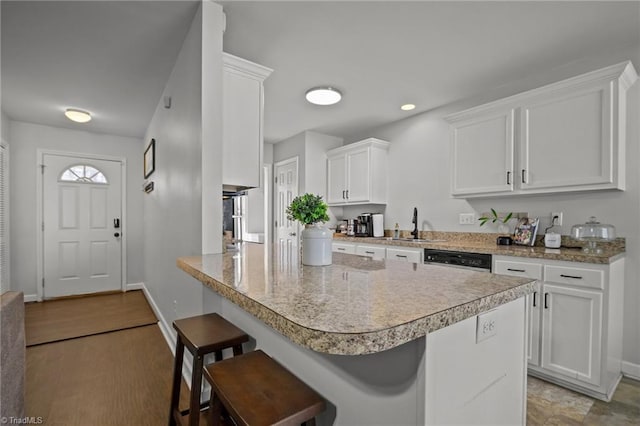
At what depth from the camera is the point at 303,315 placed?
652 millimetres

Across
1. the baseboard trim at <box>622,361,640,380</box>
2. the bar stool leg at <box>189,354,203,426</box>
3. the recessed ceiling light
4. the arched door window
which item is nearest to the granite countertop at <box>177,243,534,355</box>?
the bar stool leg at <box>189,354,203,426</box>

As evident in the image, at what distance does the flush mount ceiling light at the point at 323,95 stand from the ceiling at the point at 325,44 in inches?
3.8

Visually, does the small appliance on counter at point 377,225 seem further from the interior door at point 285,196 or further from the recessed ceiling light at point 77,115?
the recessed ceiling light at point 77,115

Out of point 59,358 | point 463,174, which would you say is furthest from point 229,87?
point 59,358

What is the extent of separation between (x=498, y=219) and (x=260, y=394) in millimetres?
2899

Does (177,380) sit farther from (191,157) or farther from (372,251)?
(372,251)

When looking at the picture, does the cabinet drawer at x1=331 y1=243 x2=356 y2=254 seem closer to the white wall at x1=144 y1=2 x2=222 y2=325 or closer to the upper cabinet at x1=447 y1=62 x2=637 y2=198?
the upper cabinet at x1=447 y1=62 x2=637 y2=198

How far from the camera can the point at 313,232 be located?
131cm

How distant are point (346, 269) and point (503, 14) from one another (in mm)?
1995

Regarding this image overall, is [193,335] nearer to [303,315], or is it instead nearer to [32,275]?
[303,315]

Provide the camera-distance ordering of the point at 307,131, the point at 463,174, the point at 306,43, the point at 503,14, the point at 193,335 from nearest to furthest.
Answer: the point at 193,335
the point at 503,14
the point at 306,43
the point at 463,174
the point at 307,131

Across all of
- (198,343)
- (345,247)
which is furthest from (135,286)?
(198,343)

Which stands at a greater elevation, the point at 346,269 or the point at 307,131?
the point at 307,131

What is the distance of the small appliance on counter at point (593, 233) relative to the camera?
223cm
